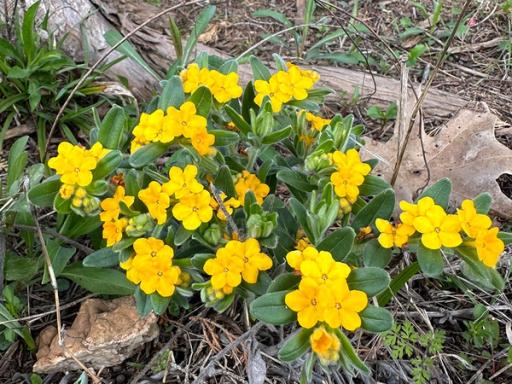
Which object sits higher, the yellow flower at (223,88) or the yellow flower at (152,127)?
the yellow flower at (152,127)

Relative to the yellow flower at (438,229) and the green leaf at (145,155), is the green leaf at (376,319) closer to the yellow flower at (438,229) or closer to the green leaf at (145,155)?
the yellow flower at (438,229)

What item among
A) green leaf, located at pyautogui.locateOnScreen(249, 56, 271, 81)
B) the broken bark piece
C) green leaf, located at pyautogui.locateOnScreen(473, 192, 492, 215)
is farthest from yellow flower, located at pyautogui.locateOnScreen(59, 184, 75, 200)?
green leaf, located at pyautogui.locateOnScreen(473, 192, 492, 215)

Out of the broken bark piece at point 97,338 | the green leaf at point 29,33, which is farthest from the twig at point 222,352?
the green leaf at point 29,33

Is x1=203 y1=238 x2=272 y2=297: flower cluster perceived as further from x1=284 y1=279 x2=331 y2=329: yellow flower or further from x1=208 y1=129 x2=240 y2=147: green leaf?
x1=208 y1=129 x2=240 y2=147: green leaf

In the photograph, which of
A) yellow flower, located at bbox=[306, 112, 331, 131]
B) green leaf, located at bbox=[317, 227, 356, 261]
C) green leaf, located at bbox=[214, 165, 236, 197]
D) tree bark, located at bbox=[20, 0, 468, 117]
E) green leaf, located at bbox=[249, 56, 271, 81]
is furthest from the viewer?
tree bark, located at bbox=[20, 0, 468, 117]

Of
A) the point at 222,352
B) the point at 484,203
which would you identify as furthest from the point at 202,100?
the point at 484,203

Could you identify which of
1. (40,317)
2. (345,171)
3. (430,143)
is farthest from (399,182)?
(40,317)

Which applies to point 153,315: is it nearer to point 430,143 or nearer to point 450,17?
point 430,143
